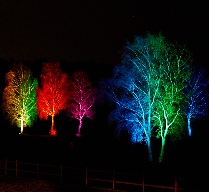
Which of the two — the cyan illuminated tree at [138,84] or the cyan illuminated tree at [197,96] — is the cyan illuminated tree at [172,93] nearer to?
the cyan illuminated tree at [138,84]

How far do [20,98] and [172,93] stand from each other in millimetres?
21740

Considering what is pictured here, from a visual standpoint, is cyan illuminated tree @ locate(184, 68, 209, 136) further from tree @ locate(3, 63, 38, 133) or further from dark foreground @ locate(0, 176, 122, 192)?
dark foreground @ locate(0, 176, 122, 192)

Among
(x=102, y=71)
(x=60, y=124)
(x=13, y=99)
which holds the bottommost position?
(x=60, y=124)

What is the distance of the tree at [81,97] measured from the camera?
41.1m

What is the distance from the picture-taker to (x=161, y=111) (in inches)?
1038

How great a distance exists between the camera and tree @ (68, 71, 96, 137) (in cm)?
4109

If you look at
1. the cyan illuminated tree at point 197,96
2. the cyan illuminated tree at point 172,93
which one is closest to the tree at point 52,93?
the cyan illuminated tree at point 197,96

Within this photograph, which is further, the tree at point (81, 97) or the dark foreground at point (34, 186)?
the tree at point (81, 97)

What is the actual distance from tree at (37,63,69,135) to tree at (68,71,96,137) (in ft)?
2.81

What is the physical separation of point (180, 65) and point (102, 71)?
3262 cm

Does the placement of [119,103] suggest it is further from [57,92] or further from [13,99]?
[13,99]

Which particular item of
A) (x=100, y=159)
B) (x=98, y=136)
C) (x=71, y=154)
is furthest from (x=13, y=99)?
(x=100, y=159)

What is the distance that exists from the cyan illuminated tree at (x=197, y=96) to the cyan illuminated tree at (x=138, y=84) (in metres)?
11.8

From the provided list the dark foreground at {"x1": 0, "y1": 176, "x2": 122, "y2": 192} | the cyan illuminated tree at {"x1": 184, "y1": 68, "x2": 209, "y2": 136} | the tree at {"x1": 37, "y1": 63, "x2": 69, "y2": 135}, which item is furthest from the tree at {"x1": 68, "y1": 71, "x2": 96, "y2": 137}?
the dark foreground at {"x1": 0, "y1": 176, "x2": 122, "y2": 192}
